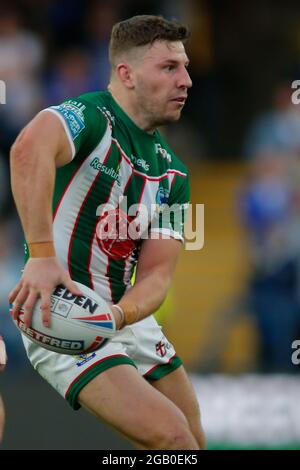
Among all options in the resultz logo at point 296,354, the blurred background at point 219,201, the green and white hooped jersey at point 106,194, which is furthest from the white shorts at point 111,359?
the resultz logo at point 296,354

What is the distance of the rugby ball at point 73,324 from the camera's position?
4.75 m

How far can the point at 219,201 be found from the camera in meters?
13.1

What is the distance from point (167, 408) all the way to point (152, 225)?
3.46 feet

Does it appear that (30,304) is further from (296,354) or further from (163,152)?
(296,354)

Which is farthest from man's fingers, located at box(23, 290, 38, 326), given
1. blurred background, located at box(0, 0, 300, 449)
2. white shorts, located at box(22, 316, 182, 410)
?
blurred background, located at box(0, 0, 300, 449)

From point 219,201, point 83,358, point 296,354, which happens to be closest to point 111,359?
point 83,358

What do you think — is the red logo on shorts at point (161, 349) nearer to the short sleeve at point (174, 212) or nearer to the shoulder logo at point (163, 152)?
the short sleeve at point (174, 212)

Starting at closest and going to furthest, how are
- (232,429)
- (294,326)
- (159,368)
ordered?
(159,368), (232,429), (294,326)

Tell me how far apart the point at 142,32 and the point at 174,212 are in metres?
1.01

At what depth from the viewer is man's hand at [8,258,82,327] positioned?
4645mm

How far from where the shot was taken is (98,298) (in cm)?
493

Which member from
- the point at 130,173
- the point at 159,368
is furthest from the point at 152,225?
the point at 159,368

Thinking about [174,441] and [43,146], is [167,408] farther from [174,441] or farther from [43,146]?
[43,146]

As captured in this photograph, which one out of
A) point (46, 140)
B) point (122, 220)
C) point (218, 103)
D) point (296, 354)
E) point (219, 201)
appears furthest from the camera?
point (218, 103)
